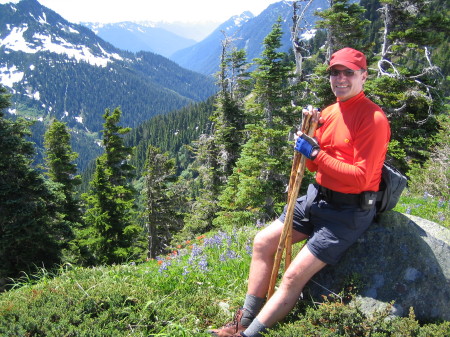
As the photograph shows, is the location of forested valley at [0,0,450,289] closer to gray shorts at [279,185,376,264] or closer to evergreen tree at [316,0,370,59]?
evergreen tree at [316,0,370,59]

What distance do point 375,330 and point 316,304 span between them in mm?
720

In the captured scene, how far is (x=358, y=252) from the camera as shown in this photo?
3441mm

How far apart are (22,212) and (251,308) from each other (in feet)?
40.9

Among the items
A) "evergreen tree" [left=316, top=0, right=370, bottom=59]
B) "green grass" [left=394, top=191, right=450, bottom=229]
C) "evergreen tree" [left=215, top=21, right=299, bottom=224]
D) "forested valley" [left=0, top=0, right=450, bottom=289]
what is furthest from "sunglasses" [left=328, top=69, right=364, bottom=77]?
"evergreen tree" [left=316, top=0, right=370, bottom=59]

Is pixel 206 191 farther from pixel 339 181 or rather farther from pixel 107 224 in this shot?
pixel 339 181

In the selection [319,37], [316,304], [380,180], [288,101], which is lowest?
[316,304]

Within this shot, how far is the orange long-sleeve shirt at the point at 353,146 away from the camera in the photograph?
2953 millimetres

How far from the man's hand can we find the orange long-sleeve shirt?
0.19 ft

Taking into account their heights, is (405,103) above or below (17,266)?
above

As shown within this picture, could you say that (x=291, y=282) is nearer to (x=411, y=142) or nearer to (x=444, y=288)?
(x=444, y=288)

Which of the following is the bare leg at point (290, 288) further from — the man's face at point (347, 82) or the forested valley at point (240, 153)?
the forested valley at point (240, 153)

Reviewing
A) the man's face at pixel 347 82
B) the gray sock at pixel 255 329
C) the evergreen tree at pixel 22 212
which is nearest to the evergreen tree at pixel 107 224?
the evergreen tree at pixel 22 212

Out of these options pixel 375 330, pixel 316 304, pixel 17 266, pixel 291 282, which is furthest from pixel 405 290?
pixel 17 266

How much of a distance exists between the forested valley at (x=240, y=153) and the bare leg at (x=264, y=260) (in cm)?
332
